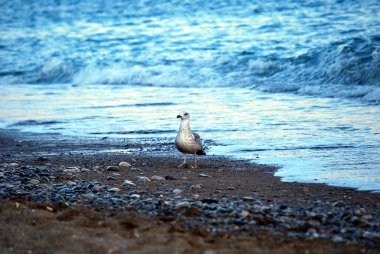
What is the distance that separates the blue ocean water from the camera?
31.4 ft

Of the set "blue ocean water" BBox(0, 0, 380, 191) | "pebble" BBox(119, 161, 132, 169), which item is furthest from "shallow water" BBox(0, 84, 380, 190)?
"pebble" BBox(119, 161, 132, 169)

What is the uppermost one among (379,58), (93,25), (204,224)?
(93,25)

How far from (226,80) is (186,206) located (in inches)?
460

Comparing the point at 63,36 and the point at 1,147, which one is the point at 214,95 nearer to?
the point at 1,147

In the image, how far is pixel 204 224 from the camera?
5355mm

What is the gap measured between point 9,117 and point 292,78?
257 inches

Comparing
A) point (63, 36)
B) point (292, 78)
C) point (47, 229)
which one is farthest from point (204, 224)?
point (63, 36)

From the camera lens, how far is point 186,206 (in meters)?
5.85

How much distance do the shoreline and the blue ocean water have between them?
0.66 m

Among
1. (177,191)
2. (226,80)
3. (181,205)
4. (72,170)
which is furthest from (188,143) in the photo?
(226,80)

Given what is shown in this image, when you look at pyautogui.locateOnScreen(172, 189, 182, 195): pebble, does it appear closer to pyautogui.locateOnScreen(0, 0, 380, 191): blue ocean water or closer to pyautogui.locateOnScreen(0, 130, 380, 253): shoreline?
pyautogui.locateOnScreen(0, 130, 380, 253): shoreline

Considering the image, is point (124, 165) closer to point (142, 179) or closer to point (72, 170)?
point (72, 170)

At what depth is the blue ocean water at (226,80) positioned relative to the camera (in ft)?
31.4

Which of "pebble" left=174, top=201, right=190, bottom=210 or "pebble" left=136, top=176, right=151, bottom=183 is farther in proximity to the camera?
"pebble" left=136, top=176, right=151, bottom=183
